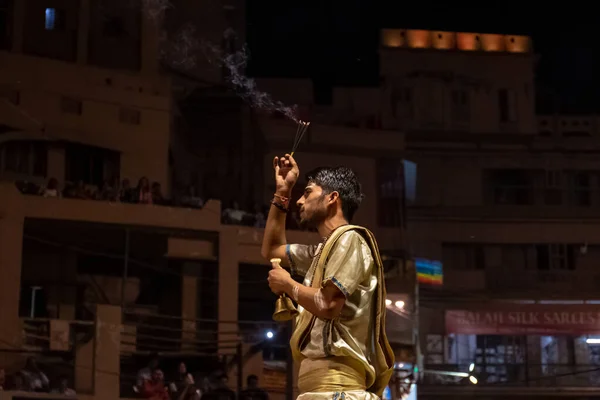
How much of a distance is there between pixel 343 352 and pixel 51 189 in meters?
13.6

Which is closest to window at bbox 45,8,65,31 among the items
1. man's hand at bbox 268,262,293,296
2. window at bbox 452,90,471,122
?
window at bbox 452,90,471,122

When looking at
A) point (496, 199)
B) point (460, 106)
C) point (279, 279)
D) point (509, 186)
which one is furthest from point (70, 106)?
point (279, 279)

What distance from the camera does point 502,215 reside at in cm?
2447

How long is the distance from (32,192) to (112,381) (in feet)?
14.0

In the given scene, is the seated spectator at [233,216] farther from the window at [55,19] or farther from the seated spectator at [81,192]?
the window at [55,19]

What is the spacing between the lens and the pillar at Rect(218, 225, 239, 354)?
17.5m

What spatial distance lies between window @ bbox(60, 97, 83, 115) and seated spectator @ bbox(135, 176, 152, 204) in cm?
235

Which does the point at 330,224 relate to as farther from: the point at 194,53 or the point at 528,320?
the point at 528,320

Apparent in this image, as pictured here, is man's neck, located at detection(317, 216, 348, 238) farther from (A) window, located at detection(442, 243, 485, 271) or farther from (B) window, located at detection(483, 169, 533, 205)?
(B) window, located at detection(483, 169, 533, 205)

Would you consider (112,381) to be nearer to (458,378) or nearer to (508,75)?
(458,378)

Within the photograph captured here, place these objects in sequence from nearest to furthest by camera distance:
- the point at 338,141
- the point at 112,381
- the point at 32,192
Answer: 1. the point at 112,381
2. the point at 32,192
3. the point at 338,141

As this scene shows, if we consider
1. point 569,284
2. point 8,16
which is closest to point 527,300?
point 569,284

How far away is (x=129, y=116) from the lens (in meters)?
18.9

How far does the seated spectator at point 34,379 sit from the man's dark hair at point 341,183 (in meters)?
9.86
